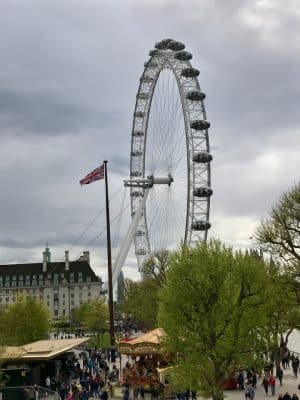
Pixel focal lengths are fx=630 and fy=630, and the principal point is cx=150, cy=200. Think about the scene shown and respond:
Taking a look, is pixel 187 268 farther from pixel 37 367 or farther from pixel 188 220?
pixel 188 220

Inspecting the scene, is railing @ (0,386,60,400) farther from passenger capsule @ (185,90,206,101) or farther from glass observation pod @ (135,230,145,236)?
glass observation pod @ (135,230,145,236)

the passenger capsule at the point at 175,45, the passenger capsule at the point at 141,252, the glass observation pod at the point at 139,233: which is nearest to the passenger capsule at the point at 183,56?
the passenger capsule at the point at 175,45

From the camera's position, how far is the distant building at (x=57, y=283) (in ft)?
621

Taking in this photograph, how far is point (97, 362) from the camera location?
6044cm

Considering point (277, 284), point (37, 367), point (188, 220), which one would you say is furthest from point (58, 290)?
point (277, 284)

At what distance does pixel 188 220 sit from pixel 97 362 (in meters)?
17.8

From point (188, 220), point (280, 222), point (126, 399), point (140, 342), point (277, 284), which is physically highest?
point (188, 220)

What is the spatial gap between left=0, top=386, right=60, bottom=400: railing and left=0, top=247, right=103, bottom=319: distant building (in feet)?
489

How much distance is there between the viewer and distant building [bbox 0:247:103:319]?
189 meters

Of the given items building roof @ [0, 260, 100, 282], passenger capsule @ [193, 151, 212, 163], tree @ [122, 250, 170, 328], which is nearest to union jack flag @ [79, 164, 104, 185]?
passenger capsule @ [193, 151, 212, 163]

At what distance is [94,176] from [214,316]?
95.9 ft

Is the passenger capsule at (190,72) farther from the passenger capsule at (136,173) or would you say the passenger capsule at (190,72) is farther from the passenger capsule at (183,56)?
the passenger capsule at (136,173)

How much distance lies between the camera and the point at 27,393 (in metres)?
35.8

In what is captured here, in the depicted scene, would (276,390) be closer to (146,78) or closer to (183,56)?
(183,56)
